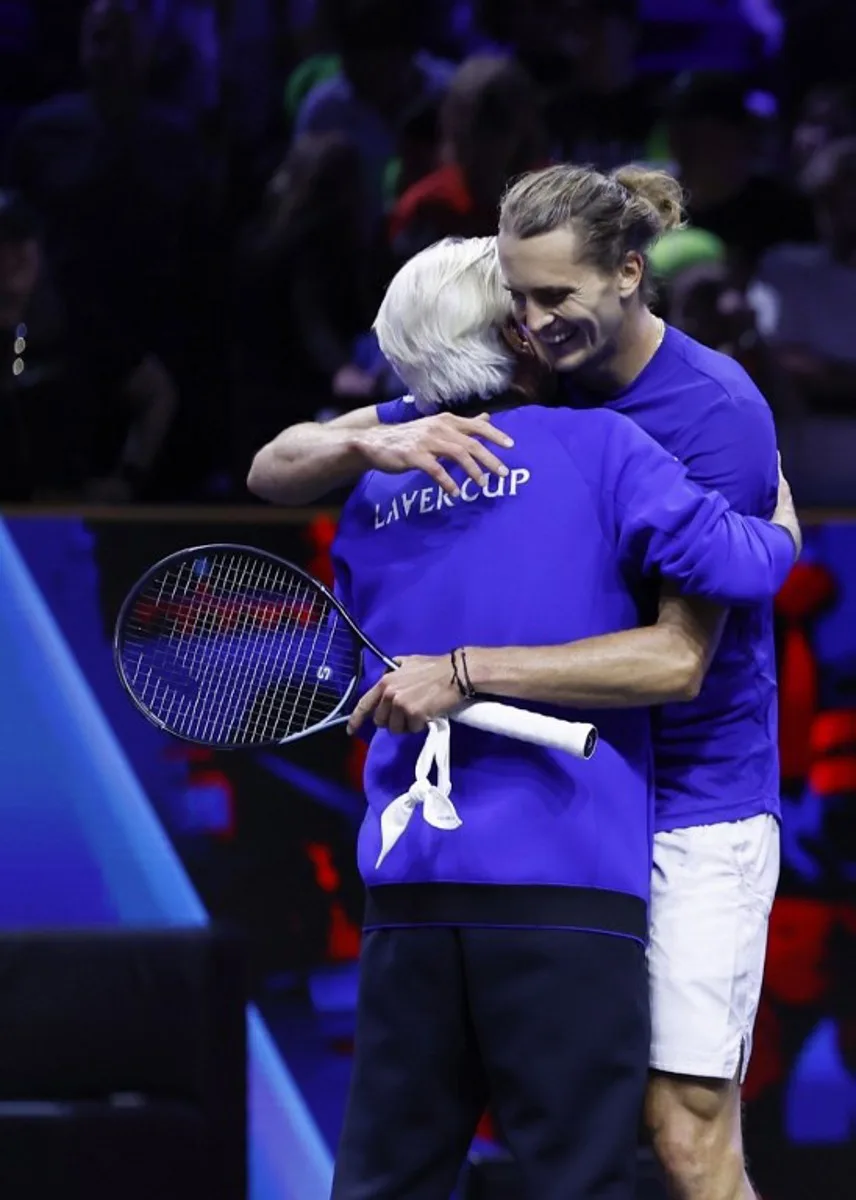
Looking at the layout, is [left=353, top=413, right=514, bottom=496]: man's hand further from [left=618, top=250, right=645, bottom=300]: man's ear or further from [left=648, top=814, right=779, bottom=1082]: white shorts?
[left=648, top=814, right=779, bottom=1082]: white shorts

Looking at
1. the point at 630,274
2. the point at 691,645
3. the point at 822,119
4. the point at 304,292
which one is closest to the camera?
the point at 691,645

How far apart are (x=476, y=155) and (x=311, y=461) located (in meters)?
1.66

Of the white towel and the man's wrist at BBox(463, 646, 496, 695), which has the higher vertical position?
the man's wrist at BBox(463, 646, 496, 695)

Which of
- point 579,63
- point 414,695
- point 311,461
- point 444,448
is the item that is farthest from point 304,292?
point 414,695

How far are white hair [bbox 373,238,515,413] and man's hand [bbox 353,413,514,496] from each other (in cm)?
4

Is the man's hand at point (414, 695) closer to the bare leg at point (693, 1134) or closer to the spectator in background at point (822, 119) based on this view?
the bare leg at point (693, 1134)

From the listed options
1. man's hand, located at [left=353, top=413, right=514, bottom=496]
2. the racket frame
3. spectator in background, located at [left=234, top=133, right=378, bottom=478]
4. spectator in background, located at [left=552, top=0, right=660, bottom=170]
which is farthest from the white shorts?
spectator in background, located at [left=552, top=0, right=660, bottom=170]

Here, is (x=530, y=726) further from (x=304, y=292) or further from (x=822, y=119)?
(x=822, y=119)

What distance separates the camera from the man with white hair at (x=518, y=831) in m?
2.08

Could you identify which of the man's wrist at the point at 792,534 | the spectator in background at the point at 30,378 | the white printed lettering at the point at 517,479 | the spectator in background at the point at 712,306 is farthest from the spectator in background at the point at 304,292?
the white printed lettering at the point at 517,479

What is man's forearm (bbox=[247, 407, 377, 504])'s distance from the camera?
2.31 meters

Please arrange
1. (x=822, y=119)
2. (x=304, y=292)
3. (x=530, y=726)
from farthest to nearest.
→ (x=822, y=119)
(x=304, y=292)
(x=530, y=726)

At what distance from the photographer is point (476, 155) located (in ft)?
12.8

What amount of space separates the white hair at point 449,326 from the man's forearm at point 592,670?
301 mm
